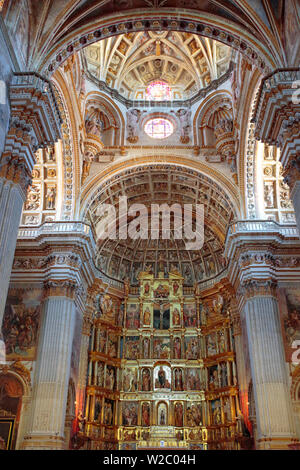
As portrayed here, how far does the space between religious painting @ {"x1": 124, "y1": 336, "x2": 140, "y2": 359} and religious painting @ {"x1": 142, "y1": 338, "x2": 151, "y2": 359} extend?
1.24ft

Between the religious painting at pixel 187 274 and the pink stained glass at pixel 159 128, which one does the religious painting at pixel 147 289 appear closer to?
the religious painting at pixel 187 274

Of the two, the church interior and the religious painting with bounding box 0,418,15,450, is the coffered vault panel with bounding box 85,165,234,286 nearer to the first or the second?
the church interior

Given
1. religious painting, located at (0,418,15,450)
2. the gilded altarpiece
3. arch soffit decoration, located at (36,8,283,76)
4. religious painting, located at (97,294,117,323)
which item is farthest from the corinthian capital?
the gilded altarpiece

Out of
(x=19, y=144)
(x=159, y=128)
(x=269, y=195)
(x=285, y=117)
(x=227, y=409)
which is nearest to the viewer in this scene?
(x=19, y=144)

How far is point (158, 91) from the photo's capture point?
28.0 metres

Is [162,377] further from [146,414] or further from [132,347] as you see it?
[132,347]

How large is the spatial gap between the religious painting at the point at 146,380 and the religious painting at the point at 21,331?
943 centimetres

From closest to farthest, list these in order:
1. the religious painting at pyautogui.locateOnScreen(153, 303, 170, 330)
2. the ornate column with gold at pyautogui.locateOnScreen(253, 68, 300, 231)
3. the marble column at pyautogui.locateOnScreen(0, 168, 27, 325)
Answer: the marble column at pyautogui.locateOnScreen(0, 168, 27, 325), the ornate column with gold at pyautogui.locateOnScreen(253, 68, 300, 231), the religious painting at pyautogui.locateOnScreen(153, 303, 170, 330)

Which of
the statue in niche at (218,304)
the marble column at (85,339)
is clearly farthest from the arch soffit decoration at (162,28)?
the statue in niche at (218,304)

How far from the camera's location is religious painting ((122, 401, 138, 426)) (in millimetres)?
26000

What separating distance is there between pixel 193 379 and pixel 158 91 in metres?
17.4

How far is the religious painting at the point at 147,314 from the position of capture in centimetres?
2912

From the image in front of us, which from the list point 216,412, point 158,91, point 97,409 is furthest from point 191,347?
point 158,91

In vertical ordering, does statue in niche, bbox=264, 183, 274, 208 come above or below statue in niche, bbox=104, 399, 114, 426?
above
